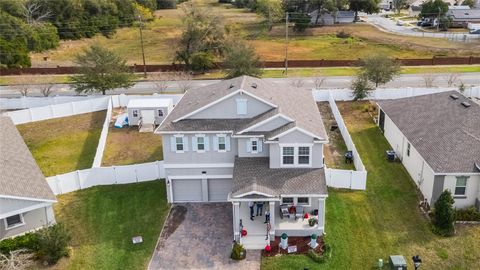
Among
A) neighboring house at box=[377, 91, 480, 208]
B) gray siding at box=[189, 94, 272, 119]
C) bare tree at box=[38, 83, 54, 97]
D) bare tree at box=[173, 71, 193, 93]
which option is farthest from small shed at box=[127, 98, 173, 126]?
neighboring house at box=[377, 91, 480, 208]

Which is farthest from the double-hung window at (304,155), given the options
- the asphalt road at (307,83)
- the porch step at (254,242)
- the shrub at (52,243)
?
the asphalt road at (307,83)

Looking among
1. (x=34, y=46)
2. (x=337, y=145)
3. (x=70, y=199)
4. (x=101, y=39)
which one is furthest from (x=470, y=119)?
(x=101, y=39)

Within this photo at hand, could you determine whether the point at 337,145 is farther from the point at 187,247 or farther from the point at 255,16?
the point at 255,16

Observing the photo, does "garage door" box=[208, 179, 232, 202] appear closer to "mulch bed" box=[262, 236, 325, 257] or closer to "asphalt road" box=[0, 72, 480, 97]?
"mulch bed" box=[262, 236, 325, 257]

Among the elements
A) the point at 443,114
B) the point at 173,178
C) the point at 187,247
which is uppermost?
the point at 443,114

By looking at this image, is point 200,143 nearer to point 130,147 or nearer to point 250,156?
point 250,156

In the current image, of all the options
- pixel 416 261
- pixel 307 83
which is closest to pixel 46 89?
pixel 307 83

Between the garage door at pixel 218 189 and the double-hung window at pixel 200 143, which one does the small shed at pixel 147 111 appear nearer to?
the double-hung window at pixel 200 143

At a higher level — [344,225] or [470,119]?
[470,119]
